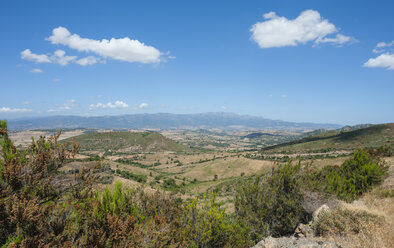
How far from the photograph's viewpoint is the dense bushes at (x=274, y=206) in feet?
36.8

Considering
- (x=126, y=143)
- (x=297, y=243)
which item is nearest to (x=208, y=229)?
(x=297, y=243)

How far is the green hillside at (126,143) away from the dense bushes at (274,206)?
139612 millimetres

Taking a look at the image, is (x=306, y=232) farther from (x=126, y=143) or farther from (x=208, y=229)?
Answer: (x=126, y=143)

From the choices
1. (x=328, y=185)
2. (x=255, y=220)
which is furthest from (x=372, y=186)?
(x=255, y=220)

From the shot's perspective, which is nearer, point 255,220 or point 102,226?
point 102,226

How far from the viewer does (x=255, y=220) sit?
36.6 ft

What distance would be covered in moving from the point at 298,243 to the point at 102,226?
6516 millimetres

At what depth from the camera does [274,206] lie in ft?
39.0

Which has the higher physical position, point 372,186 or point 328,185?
A: point 328,185

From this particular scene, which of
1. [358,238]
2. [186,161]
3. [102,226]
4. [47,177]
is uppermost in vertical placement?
[47,177]

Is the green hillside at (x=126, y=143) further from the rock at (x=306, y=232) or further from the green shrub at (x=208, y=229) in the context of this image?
the rock at (x=306, y=232)

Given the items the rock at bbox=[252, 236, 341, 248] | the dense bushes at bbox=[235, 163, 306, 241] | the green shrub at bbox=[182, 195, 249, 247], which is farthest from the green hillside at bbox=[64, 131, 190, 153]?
the rock at bbox=[252, 236, 341, 248]

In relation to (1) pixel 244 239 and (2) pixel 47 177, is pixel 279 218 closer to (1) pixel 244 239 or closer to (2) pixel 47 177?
(1) pixel 244 239

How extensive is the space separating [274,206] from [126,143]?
152945 millimetres
